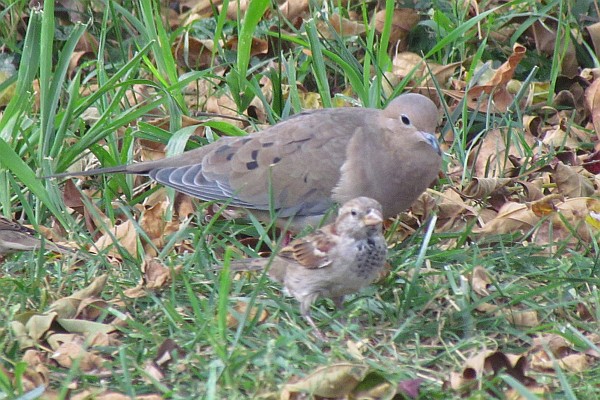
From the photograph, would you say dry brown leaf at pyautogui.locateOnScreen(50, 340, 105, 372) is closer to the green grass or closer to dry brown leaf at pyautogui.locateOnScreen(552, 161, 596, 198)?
the green grass

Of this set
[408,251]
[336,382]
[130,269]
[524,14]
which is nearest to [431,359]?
[336,382]

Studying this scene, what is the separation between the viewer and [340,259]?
3.91 m

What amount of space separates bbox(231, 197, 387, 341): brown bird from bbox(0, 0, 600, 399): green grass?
3.8 inches

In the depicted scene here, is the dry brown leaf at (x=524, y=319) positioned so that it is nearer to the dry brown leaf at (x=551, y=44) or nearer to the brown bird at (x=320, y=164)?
the brown bird at (x=320, y=164)

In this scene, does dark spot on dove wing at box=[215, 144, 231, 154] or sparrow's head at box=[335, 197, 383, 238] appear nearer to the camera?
sparrow's head at box=[335, 197, 383, 238]

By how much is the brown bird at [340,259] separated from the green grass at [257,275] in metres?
0.10

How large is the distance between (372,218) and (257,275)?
0.68 m

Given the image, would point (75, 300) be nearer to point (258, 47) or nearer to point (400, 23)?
point (258, 47)

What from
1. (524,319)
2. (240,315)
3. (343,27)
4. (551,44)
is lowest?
(551,44)

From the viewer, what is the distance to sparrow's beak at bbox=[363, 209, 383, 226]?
3.89m

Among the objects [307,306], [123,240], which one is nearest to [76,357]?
[307,306]

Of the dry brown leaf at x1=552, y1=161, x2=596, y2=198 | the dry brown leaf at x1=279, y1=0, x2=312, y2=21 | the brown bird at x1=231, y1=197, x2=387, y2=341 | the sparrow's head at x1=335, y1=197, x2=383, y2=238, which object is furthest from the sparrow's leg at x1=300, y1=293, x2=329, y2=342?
the dry brown leaf at x1=279, y1=0, x2=312, y2=21

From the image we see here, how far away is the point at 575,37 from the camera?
6574 mm

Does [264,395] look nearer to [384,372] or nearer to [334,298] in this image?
[384,372]
